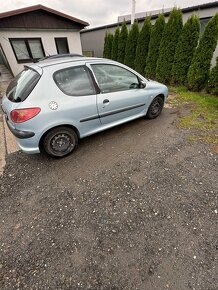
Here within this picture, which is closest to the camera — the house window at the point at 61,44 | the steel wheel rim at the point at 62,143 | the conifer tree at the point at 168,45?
the steel wheel rim at the point at 62,143

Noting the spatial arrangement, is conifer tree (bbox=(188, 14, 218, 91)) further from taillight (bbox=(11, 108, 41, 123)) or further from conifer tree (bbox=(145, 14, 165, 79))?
taillight (bbox=(11, 108, 41, 123))

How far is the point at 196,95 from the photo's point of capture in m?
5.98

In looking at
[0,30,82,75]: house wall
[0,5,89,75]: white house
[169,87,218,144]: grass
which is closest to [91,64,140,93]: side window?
[169,87,218,144]: grass

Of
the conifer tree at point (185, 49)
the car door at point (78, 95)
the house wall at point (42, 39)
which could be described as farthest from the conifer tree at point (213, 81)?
the house wall at point (42, 39)

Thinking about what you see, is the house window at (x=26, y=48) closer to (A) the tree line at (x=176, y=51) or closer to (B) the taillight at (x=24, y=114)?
(A) the tree line at (x=176, y=51)

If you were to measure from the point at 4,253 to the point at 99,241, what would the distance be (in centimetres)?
108

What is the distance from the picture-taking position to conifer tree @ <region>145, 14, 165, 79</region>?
6.88 meters

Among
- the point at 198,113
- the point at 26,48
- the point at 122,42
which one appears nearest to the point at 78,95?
the point at 198,113

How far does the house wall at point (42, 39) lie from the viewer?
8773 millimetres

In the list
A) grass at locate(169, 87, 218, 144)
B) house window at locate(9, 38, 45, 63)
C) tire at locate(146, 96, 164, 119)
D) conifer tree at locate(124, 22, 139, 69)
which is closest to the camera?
grass at locate(169, 87, 218, 144)

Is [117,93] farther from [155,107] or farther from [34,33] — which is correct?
[34,33]

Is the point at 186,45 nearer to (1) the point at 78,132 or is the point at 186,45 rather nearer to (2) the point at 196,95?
(2) the point at 196,95

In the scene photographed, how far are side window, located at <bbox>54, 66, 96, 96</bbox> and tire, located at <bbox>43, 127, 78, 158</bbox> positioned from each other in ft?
2.24

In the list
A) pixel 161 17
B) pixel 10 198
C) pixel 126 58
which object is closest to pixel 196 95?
pixel 161 17
